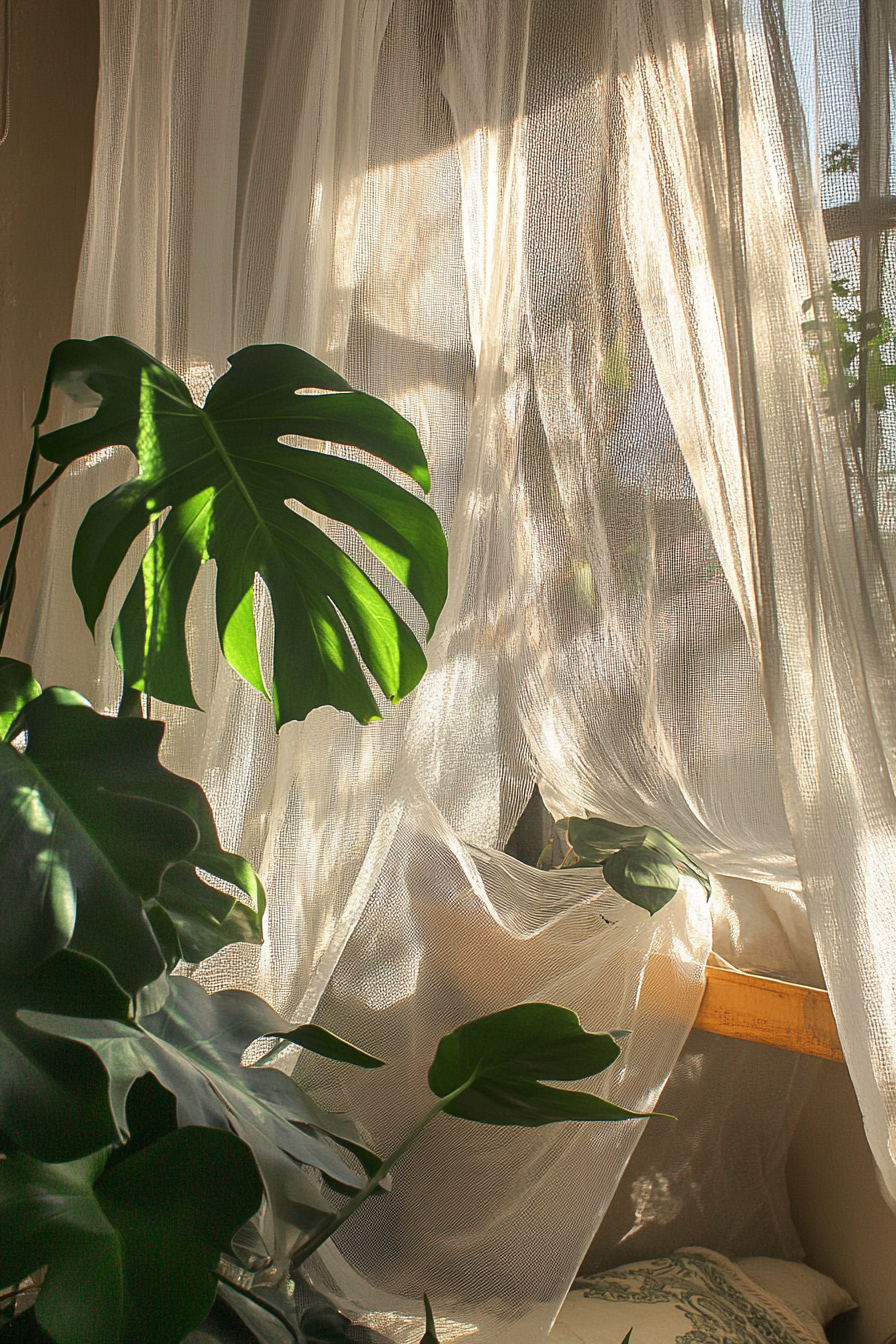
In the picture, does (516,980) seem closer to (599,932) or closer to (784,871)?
(599,932)

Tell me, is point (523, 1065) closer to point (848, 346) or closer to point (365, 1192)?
point (365, 1192)

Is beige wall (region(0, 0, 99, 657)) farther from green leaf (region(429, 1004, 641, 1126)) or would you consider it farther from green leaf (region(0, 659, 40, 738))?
green leaf (region(429, 1004, 641, 1126))

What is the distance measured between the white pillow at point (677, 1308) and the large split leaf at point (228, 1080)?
1.76ft

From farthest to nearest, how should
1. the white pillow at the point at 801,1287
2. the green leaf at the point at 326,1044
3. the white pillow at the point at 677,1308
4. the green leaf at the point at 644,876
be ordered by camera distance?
the white pillow at the point at 801,1287 < the white pillow at the point at 677,1308 < the green leaf at the point at 644,876 < the green leaf at the point at 326,1044

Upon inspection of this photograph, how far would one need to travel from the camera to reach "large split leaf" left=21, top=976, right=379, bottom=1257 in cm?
66

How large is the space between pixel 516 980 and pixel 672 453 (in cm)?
58

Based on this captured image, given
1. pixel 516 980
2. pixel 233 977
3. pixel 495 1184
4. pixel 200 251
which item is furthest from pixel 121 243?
pixel 495 1184

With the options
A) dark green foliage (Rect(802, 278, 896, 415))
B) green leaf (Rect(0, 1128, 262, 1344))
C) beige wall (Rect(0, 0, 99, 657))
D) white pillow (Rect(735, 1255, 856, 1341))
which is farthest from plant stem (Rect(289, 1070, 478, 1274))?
beige wall (Rect(0, 0, 99, 657))

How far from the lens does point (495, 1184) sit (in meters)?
0.99

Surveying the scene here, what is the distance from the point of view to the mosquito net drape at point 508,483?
792mm

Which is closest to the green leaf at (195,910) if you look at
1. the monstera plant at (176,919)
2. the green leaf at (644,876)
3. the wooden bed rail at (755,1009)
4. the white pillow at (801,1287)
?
the monstera plant at (176,919)

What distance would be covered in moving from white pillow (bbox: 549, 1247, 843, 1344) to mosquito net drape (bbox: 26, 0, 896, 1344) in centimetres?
26

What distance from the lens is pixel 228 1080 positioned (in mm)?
751

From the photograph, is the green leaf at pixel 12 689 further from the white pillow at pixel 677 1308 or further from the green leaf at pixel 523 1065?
the white pillow at pixel 677 1308
